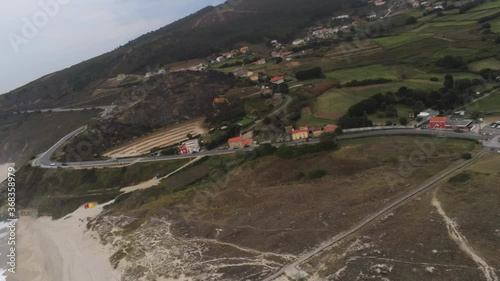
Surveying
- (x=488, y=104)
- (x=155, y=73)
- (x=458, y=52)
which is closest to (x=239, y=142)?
(x=488, y=104)

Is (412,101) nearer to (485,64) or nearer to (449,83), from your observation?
(449,83)

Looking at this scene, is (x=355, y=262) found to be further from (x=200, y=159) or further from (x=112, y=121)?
(x=112, y=121)

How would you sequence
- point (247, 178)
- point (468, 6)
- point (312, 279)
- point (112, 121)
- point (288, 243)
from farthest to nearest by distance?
point (468, 6) < point (112, 121) < point (247, 178) < point (288, 243) < point (312, 279)

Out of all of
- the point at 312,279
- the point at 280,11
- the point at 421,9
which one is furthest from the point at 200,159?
the point at 280,11

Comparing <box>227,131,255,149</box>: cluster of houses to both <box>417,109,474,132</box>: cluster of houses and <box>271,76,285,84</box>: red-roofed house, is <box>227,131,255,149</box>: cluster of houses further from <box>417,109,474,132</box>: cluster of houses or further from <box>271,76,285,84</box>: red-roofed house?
<box>271,76,285,84</box>: red-roofed house

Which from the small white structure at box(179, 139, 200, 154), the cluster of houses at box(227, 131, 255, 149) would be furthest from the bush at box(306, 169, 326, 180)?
the small white structure at box(179, 139, 200, 154)
